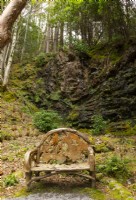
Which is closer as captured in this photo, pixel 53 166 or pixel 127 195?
pixel 127 195

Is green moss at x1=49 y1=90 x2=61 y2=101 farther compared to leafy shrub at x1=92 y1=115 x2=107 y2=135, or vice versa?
green moss at x1=49 y1=90 x2=61 y2=101

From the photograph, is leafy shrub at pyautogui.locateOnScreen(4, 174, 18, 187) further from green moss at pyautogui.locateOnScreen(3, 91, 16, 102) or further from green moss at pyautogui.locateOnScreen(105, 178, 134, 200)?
green moss at pyautogui.locateOnScreen(3, 91, 16, 102)

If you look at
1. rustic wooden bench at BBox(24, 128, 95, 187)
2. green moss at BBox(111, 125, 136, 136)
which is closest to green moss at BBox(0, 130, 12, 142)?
rustic wooden bench at BBox(24, 128, 95, 187)

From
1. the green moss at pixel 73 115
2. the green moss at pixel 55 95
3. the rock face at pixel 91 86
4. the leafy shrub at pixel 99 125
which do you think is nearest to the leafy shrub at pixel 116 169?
the leafy shrub at pixel 99 125

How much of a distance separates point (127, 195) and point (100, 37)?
13.8 meters

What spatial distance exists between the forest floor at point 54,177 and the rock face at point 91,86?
211 cm

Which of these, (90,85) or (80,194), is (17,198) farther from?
(90,85)

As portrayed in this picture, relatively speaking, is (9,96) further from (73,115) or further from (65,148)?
(65,148)

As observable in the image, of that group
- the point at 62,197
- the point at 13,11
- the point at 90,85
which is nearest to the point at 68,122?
the point at 90,85

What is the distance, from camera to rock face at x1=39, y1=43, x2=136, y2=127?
1135 cm

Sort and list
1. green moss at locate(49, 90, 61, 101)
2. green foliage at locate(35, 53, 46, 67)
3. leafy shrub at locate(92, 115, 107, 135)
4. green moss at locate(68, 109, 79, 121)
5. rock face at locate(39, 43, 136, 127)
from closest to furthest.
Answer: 1. leafy shrub at locate(92, 115, 107, 135)
2. rock face at locate(39, 43, 136, 127)
3. green moss at locate(68, 109, 79, 121)
4. green moss at locate(49, 90, 61, 101)
5. green foliage at locate(35, 53, 46, 67)

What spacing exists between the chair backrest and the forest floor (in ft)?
1.69

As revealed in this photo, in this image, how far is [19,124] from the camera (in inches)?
422

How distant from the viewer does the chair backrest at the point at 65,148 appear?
559 cm
